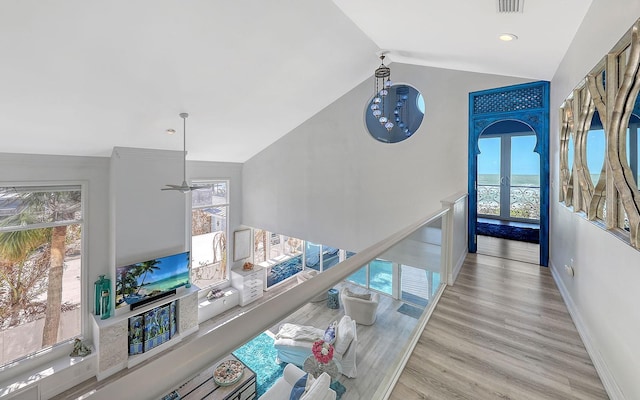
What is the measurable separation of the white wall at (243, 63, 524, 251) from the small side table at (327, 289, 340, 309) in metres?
3.92

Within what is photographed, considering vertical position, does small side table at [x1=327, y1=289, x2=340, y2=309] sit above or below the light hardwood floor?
above

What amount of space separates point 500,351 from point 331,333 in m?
1.71

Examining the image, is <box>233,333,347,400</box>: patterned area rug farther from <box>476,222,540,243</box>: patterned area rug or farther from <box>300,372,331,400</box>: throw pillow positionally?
<box>476,222,540,243</box>: patterned area rug

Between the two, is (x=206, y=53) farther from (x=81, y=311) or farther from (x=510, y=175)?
(x=510, y=175)

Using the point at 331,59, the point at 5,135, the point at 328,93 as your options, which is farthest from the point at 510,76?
the point at 5,135

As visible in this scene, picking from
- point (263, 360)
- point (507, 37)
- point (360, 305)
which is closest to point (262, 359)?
point (263, 360)

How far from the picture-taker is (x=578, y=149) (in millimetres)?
2285

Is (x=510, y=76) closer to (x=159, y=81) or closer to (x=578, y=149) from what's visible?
(x=578, y=149)

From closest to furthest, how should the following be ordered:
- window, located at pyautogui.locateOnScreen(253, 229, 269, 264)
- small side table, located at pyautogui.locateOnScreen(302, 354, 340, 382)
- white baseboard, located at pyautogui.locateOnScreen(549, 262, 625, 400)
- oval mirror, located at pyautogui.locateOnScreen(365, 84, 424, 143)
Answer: small side table, located at pyautogui.locateOnScreen(302, 354, 340, 382) < white baseboard, located at pyautogui.locateOnScreen(549, 262, 625, 400) < oval mirror, located at pyautogui.locateOnScreen(365, 84, 424, 143) < window, located at pyautogui.locateOnScreen(253, 229, 269, 264)

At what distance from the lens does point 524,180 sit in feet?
17.1

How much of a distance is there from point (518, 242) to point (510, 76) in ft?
9.70

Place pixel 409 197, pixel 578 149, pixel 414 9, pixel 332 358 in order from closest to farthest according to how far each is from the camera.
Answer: pixel 332 358
pixel 578 149
pixel 414 9
pixel 409 197

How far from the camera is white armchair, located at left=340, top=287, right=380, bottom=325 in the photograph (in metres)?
1.29

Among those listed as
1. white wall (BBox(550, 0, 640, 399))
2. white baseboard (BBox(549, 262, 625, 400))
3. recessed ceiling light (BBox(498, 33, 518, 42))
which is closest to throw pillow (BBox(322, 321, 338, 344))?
white wall (BBox(550, 0, 640, 399))
